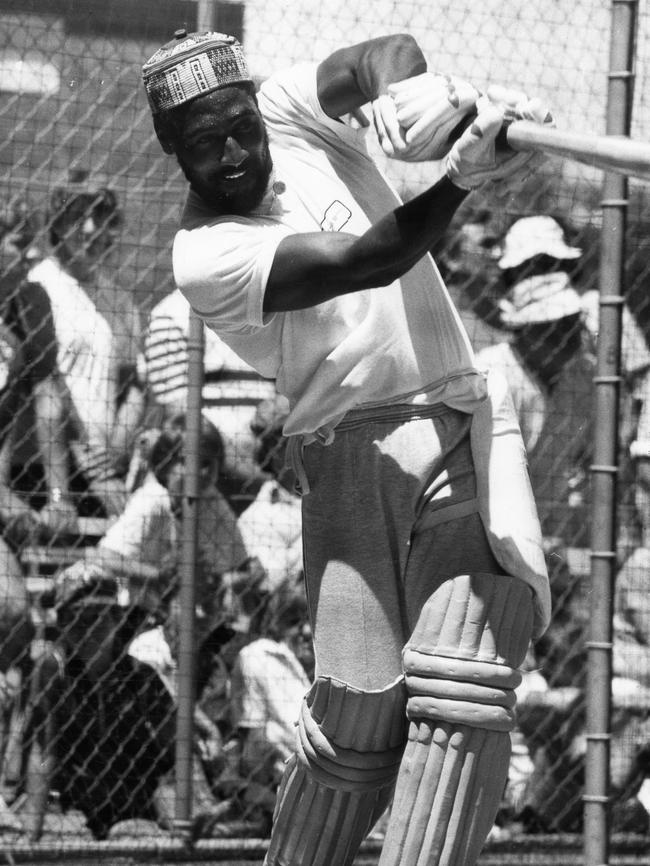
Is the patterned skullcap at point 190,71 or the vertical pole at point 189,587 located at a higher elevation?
the patterned skullcap at point 190,71

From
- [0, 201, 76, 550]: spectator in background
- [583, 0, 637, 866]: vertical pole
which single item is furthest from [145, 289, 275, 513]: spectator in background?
[583, 0, 637, 866]: vertical pole

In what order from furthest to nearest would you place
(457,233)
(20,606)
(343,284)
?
1. (457,233)
2. (20,606)
3. (343,284)

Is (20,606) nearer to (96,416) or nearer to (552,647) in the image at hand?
(96,416)

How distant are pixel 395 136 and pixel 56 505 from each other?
79.3 inches

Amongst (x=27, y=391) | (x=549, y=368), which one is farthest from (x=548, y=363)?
(x=27, y=391)

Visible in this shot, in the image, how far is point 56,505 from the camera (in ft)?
12.2

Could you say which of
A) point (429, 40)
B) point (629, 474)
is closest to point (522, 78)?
point (429, 40)

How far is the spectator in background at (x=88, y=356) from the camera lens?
377 cm

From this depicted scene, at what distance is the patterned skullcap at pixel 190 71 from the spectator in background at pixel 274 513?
1667 millimetres

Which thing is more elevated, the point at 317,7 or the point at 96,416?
the point at 317,7

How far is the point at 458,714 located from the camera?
7.16 feet

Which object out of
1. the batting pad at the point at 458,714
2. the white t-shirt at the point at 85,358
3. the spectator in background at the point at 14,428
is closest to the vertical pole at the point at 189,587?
the white t-shirt at the point at 85,358

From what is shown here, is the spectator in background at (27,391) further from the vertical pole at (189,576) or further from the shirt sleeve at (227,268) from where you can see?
the shirt sleeve at (227,268)

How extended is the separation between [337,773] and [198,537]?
153cm
